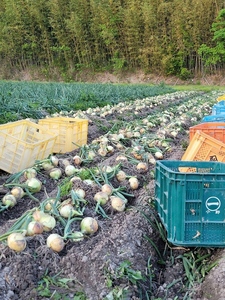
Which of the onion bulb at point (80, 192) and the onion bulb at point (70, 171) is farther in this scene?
the onion bulb at point (70, 171)

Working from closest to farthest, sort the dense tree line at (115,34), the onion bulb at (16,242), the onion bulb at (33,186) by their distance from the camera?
the onion bulb at (16,242)
the onion bulb at (33,186)
the dense tree line at (115,34)

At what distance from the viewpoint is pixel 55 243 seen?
6.92 ft

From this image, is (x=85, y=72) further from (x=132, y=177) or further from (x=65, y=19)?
(x=132, y=177)

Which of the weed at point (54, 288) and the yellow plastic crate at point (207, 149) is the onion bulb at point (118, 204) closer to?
the weed at point (54, 288)

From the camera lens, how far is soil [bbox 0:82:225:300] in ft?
6.10

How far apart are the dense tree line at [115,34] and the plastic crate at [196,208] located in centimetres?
2483

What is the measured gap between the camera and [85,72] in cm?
3180

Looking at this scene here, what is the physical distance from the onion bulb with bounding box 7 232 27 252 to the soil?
1.2 inches

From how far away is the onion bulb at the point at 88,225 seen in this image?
2.32 metres

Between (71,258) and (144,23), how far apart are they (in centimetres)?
2759

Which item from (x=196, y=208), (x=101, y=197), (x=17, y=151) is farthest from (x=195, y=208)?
(x=17, y=151)

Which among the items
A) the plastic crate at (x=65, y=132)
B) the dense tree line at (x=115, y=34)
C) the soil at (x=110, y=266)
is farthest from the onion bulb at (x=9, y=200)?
the dense tree line at (x=115, y=34)

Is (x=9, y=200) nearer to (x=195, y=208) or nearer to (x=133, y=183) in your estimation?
(x=133, y=183)

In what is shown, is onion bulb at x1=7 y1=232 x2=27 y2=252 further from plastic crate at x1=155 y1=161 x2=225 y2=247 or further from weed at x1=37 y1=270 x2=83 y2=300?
plastic crate at x1=155 y1=161 x2=225 y2=247
